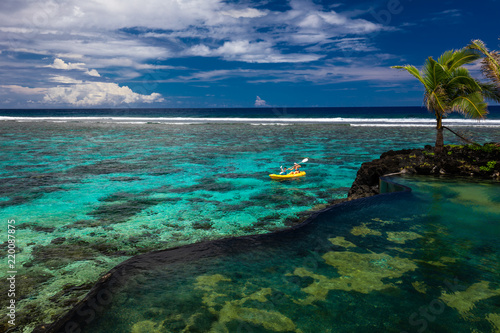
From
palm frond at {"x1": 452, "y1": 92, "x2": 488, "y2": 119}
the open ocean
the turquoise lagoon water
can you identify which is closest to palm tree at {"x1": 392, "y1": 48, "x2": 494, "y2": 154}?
palm frond at {"x1": 452, "y1": 92, "x2": 488, "y2": 119}

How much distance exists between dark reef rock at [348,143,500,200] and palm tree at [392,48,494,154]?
2.07 feet

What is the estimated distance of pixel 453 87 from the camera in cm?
1222

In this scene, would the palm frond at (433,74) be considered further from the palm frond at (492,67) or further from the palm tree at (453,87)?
the palm frond at (492,67)

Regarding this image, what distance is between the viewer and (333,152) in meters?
24.5

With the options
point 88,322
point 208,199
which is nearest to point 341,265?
point 88,322

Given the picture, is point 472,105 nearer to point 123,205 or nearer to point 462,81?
point 462,81

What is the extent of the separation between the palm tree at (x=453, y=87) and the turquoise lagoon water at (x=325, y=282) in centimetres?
607

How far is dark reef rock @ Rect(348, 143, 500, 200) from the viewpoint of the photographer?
11.1 m

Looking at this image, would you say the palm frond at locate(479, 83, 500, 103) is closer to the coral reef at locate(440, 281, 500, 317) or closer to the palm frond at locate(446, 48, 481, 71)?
the palm frond at locate(446, 48, 481, 71)

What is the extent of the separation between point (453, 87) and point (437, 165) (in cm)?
317

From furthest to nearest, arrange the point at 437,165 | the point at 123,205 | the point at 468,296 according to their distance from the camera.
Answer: the point at 437,165 < the point at 123,205 < the point at 468,296

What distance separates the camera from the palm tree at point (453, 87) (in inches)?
461

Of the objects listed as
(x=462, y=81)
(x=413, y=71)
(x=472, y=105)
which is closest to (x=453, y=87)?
(x=462, y=81)

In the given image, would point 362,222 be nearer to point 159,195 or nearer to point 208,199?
point 208,199
